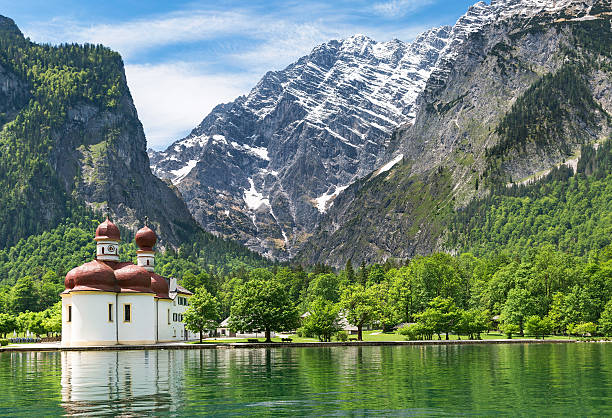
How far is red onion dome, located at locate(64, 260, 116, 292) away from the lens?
126m

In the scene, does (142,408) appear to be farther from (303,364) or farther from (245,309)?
(245,309)

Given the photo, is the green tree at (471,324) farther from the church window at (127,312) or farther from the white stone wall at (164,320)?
the church window at (127,312)

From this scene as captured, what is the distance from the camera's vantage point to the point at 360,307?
126312 millimetres

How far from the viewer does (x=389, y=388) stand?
157ft

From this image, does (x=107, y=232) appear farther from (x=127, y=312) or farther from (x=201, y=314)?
(x=201, y=314)

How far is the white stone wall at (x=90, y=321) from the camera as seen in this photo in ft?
408

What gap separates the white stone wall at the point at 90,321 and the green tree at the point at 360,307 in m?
41.5

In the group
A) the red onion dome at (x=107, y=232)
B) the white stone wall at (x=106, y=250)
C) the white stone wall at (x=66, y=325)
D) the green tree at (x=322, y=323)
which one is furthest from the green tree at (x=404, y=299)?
the white stone wall at (x=66, y=325)

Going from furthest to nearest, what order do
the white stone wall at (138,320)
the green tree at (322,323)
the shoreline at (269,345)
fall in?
the white stone wall at (138,320) < the green tree at (322,323) < the shoreline at (269,345)

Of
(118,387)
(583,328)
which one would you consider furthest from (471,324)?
(118,387)

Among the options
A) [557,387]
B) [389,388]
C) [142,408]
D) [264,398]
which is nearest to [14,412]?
[142,408]

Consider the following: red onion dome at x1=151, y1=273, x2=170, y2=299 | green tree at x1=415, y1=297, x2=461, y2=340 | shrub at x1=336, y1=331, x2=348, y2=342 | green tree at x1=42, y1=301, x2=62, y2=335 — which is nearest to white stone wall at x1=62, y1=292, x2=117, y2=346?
red onion dome at x1=151, y1=273, x2=170, y2=299

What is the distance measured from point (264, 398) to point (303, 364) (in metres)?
29.3

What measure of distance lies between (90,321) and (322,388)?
3374 inches
